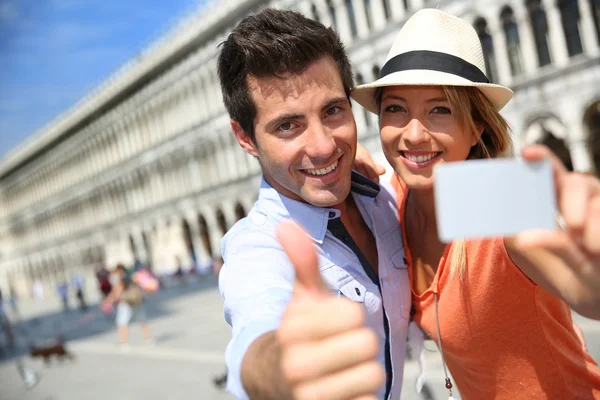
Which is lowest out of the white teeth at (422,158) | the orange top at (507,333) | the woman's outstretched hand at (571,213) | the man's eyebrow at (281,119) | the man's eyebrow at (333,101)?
the orange top at (507,333)

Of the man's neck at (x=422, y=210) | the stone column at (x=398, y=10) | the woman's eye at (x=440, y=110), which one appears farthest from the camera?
the stone column at (x=398, y=10)

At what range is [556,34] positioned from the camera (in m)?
15.1

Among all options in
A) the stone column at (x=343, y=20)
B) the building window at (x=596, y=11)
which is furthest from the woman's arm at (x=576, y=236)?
the stone column at (x=343, y=20)

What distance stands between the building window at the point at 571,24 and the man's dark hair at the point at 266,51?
15.7 meters

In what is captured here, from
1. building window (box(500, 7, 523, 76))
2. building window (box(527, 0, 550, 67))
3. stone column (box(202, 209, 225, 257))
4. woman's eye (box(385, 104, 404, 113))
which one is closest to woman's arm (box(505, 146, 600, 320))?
woman's eye (box(385, 104, 404, 113))

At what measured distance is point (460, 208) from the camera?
2.55 ft

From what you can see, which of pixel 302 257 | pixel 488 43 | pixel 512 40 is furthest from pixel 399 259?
pixel 488 43

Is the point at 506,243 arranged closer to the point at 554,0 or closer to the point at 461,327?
the point at 461,327

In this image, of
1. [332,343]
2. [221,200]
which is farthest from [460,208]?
[221,200]

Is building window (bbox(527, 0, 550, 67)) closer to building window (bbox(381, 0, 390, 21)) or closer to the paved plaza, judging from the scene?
building window (bbox(381, 0, 390, 21))

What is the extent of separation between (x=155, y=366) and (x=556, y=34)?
13.5 metres

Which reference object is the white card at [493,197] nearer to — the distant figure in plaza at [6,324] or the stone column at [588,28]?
the distant figure in plaza at [6,324]

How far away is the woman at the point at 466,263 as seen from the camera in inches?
62.5

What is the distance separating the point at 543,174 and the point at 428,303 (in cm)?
111
